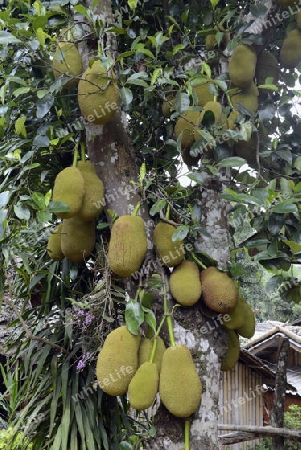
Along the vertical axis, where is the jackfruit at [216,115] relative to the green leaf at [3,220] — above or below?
above

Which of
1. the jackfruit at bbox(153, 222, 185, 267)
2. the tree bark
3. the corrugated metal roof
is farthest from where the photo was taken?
the corrugated metal roof

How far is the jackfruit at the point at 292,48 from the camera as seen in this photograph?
1409 millimetres

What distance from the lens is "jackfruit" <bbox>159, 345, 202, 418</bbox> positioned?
996 mm

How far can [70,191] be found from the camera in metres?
1.17

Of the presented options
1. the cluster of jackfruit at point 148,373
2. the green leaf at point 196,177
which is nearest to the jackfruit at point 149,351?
the cluster of jackfruit at point 148,373

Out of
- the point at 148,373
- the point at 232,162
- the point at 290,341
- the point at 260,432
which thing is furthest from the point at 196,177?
the point at 290,341

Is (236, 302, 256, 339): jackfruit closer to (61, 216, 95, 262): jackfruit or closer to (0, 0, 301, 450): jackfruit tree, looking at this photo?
(0, 0, 301, 450): jackfruit tree

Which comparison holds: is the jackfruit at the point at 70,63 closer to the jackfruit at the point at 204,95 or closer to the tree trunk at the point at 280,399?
the jackfruit at the point at 204,95

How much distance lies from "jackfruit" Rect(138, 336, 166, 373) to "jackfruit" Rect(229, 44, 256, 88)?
90 centimetres

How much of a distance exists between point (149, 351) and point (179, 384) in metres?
0.14

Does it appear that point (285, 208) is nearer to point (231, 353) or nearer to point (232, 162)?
point (232, 162)

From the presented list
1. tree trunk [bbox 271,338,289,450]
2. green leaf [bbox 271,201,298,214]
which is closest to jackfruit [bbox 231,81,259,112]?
green leaf [bbox 271,201,298,214]

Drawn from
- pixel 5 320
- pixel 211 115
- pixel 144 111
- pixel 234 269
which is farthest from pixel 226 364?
pixel 5 320

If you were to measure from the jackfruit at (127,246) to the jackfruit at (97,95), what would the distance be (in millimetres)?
309
